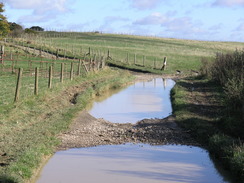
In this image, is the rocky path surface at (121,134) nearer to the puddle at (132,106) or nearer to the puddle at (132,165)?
the puddle at (132,165)

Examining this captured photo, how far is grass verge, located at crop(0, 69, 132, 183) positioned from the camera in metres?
10.1

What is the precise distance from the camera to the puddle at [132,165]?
10523mm

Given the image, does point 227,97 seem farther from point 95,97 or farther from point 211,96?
point 95,97

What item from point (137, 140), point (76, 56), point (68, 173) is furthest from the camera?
point (76, 56)

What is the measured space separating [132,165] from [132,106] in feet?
39.0

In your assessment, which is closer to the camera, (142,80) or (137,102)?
(137,102)

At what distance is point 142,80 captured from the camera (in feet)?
135

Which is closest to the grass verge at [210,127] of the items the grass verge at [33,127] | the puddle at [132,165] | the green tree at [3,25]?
the puddle at [132,165]

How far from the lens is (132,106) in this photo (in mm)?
23531

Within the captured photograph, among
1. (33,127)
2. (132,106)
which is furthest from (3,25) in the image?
(33,127)

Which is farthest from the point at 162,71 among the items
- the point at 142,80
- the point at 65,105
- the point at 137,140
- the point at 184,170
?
the point at 184,170

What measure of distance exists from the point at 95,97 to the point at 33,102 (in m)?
8.29

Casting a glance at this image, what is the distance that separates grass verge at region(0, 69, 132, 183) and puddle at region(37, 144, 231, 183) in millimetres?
522

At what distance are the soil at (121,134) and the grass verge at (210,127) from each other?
1.42 ft
